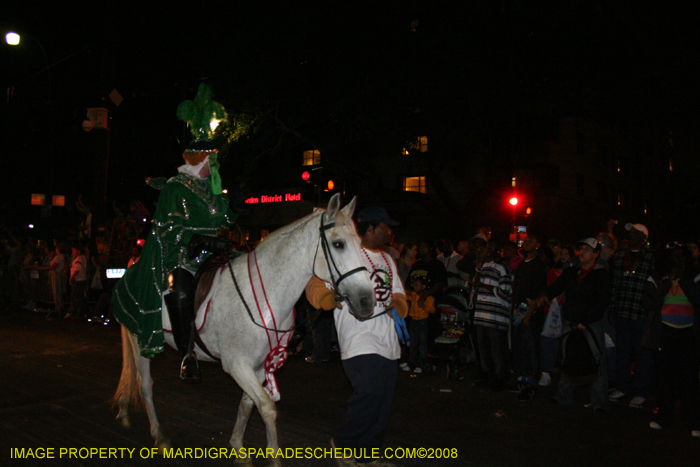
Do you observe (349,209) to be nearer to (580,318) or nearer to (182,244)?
(182,244)

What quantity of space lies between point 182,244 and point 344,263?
70.8 inches

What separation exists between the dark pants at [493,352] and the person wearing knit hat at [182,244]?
4.43 metres

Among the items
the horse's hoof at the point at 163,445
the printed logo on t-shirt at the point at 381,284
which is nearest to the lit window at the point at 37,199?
the horse's hoof at the point at 163,445

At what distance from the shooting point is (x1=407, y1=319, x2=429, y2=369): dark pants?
9047 millimetres

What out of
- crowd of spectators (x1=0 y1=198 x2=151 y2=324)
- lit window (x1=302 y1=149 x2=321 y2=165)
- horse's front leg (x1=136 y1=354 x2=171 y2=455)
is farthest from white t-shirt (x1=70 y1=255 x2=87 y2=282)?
lit window (x1=302 y1=149 x2=321 y2=165)

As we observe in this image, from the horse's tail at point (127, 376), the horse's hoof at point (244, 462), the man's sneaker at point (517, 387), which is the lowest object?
the man's sneaker at point (517, 387)

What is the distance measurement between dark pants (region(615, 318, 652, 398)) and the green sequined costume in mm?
5221

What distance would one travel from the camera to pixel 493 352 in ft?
25.8

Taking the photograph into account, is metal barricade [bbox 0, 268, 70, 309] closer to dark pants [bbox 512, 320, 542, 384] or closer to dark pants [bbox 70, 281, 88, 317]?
dark pants [bbox 70, 281, 88, 317]

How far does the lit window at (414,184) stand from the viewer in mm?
30953

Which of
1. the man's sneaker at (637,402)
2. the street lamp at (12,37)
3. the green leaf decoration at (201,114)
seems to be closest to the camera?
the green leaf decoration at (201,114)

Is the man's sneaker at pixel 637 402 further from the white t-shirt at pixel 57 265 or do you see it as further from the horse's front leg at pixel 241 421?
the white t-shirt at pixel 57 265

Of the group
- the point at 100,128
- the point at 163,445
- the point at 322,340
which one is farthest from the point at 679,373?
the point at 100,128

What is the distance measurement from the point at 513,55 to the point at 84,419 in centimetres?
1599
